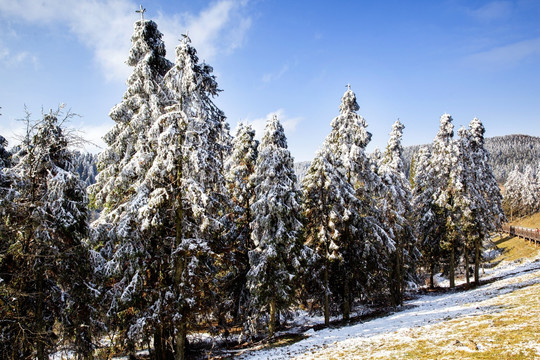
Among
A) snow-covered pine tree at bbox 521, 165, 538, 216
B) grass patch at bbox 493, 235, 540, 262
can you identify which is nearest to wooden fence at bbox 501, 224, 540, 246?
grass patch at bbox 493, 235, 540, 262

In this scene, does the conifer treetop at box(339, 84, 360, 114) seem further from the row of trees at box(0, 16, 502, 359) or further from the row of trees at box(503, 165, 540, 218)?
the row of trees at box(503, 165, 540, 218)

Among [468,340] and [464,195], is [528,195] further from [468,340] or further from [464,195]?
[468,340]

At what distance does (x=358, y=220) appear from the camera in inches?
944

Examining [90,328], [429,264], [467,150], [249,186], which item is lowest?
[429,264]

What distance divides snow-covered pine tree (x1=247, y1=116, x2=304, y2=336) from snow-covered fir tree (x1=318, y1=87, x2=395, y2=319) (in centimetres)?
490

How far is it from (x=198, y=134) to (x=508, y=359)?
12559 millimetres

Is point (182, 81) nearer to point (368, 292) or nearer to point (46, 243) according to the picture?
point (46, 243)

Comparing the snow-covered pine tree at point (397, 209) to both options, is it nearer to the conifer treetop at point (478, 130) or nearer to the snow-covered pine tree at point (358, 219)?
the snow-covered pine tree at point (358, 219)

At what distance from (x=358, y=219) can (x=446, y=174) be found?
13.8m

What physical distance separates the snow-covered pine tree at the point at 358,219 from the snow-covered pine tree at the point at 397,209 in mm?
1541

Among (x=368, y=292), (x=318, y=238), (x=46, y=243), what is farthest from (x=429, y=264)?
(x=46, y=243)

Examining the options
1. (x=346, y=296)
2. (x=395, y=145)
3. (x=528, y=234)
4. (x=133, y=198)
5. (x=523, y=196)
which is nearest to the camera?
(x=133, y=198)

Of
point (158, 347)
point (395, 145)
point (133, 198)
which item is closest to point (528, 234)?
point (395, 145)

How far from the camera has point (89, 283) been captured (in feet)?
42.3
